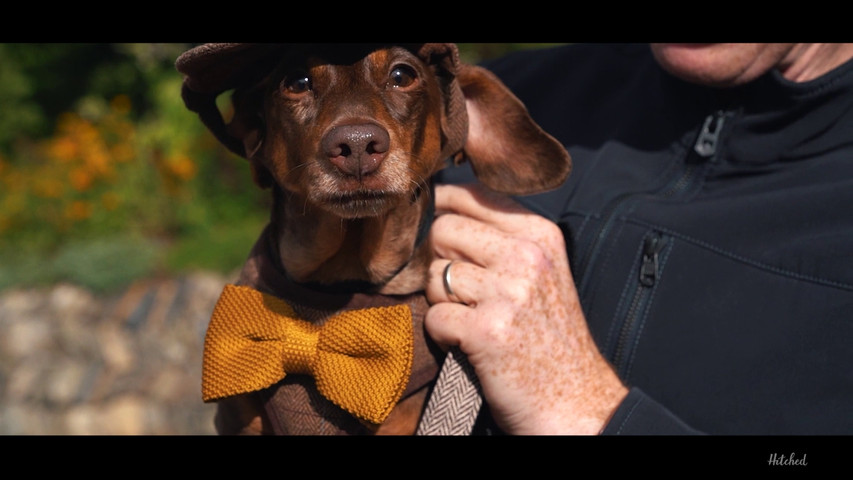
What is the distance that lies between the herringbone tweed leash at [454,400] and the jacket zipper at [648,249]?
390 millimetres

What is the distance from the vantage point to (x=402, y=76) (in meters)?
1.84

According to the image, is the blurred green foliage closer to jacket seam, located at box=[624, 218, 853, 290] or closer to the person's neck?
jacket seam, located at box=[624, 218, 853, 290]

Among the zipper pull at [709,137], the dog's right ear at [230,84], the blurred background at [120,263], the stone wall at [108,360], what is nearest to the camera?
the dog's right ear at [230,84]

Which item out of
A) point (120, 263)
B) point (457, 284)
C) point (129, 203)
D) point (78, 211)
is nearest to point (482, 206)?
point (457, 284)

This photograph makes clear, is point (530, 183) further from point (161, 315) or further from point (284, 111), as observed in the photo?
point (161, 315)

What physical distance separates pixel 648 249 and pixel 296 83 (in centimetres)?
95

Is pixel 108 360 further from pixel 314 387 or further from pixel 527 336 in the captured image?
pixel 527 336

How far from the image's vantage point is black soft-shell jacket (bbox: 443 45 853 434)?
1.77 metres

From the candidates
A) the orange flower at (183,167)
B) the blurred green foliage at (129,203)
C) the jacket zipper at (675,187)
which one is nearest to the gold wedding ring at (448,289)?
the jacket zipper at (675,187)

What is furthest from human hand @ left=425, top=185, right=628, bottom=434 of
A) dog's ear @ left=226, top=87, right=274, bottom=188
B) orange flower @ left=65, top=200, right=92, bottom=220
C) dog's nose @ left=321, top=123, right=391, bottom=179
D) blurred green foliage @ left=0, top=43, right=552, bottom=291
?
orange flower @ left=65, top=200, right=92, bottom=220

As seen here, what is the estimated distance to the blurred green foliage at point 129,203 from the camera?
535 centimetres

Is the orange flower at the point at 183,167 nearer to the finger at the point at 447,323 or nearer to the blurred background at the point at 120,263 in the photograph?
the blurred background at the point at 120,263

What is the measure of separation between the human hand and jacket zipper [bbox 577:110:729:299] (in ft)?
0.36

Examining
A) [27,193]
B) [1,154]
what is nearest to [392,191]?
[27,193]
